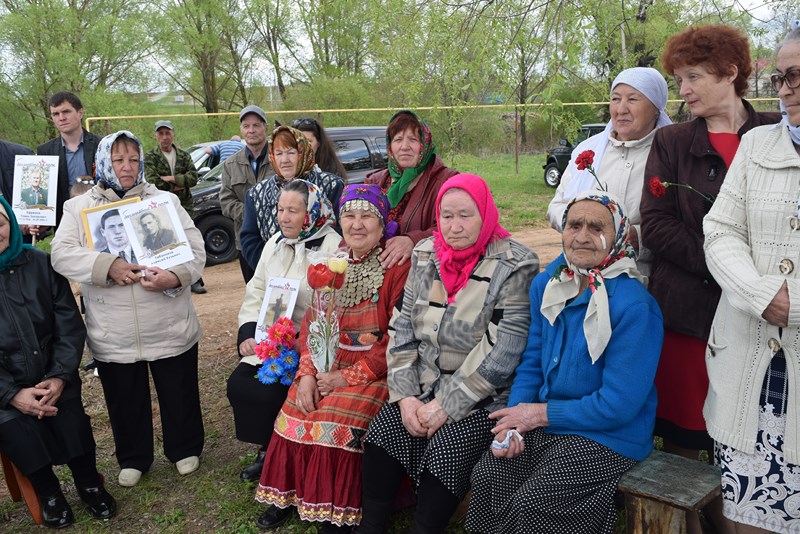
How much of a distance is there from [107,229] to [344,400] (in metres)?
1.82

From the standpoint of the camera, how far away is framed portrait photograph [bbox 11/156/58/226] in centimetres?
503

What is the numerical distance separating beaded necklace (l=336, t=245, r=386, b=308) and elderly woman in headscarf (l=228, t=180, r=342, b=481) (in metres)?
0.40

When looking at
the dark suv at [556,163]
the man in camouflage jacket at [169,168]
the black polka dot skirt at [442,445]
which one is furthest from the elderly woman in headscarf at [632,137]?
the dark suv at [556,163]

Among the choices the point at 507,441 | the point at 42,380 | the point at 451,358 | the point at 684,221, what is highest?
the point at 684,221

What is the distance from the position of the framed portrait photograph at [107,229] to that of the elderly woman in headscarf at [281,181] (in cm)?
95

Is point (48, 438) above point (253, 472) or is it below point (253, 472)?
above

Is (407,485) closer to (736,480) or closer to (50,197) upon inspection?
(736,480)

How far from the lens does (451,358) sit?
3.42m

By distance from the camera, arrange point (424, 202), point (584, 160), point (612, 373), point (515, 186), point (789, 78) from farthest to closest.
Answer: point (515, 186)
point (424, 202)
point (584, 160)
point (612, 373)
point (789, 78)

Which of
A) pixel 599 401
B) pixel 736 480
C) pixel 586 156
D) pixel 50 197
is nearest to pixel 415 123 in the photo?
pixel 586 156

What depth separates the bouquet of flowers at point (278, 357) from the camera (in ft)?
12.7

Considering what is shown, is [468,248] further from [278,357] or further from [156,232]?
[156,232]

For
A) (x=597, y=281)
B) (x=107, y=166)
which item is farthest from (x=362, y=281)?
(x=107, y=166)

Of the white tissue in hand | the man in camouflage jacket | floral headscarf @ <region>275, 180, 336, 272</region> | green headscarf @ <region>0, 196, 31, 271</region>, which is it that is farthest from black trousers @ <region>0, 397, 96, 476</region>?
the man in camouflage jacket
